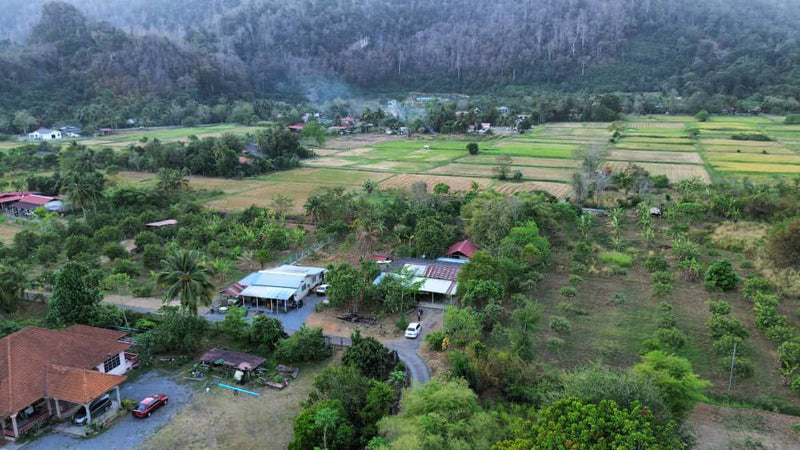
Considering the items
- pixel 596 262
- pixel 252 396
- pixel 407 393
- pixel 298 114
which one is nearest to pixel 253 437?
pixel 252 396

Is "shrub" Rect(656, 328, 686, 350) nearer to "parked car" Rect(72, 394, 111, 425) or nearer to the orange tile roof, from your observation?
"parked car" Rect(72, 394, 111, 425)

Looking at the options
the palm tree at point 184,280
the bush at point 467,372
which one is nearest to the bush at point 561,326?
the bush at point 467,372

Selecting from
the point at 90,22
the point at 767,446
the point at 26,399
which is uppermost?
the point at 90,22

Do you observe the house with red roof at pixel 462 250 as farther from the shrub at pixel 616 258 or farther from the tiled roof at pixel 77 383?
the tiled roof at pixel 77 383

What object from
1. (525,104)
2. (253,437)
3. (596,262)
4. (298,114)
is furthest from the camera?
(525,104)

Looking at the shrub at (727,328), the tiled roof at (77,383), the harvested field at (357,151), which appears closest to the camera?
the tiled roof at (77,383)

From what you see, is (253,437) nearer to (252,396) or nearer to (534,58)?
(252,396)

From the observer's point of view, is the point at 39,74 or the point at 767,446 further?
the point at 39,74
